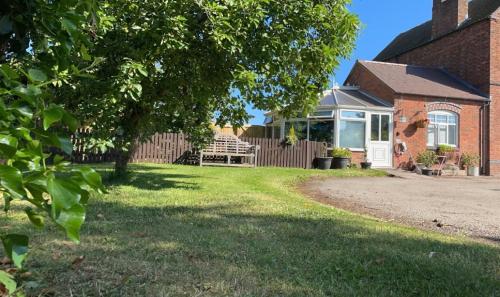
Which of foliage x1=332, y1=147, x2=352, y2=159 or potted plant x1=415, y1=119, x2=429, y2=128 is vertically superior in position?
potted plant x1=415, y1=119, x2=429, y2=128

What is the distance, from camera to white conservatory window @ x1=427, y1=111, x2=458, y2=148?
25062mm

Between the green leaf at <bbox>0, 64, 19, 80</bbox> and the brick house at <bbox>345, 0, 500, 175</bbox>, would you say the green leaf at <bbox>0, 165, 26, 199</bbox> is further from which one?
the brick house at <bbox>345, 0, 500, 175</bbox>

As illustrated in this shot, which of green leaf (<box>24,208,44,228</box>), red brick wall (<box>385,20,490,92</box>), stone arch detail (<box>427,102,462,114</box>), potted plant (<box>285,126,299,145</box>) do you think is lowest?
green leaf (<box>24,208,44,228</box>)

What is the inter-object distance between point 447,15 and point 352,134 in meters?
10.7

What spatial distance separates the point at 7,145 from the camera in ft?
3.82

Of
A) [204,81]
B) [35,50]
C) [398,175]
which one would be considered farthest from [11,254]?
[398,175]

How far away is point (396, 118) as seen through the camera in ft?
79.9

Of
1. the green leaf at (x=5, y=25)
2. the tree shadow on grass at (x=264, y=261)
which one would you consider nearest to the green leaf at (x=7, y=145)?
the green leaf at (x=5, y=25)

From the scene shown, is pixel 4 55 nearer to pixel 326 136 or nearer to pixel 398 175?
pixel 398 175

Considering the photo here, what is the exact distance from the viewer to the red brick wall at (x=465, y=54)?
1005 inches

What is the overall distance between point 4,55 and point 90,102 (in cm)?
617

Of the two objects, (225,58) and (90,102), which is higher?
(225,58)

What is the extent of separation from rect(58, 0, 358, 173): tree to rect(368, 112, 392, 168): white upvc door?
47.3 ft

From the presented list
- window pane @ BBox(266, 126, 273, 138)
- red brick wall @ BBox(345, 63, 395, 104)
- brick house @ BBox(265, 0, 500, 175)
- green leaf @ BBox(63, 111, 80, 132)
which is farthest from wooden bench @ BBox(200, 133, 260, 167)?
green leaf @ BBox(63, 111, 80, 132)
